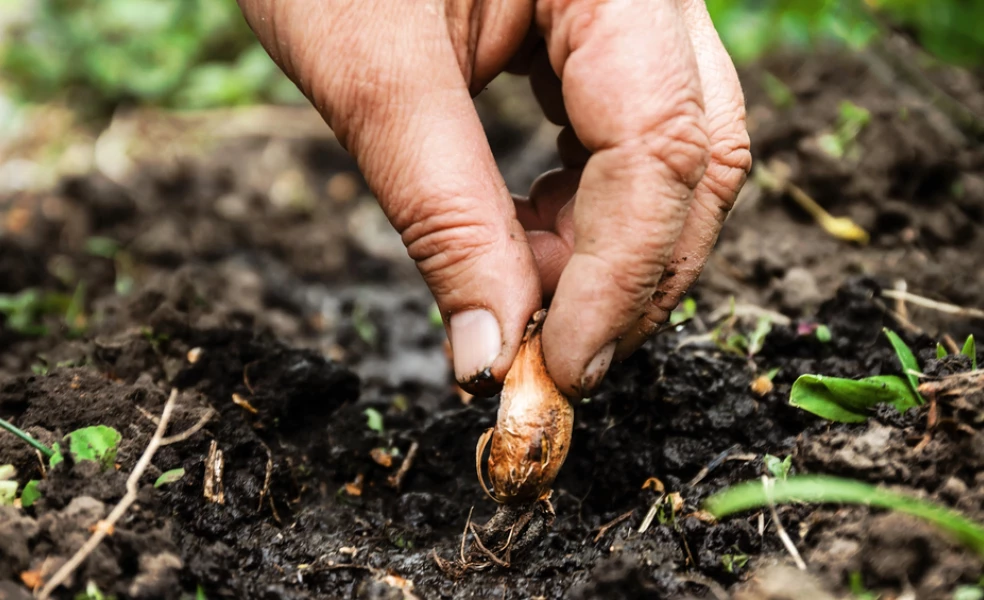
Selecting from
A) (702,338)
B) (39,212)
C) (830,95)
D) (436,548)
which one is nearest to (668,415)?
(702,338)

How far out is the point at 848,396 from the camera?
181cm

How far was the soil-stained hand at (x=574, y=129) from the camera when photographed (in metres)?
1.66

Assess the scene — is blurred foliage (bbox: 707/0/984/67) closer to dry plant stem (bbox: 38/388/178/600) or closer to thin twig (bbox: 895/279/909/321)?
thin twig (bbox: 895/279/909/321)

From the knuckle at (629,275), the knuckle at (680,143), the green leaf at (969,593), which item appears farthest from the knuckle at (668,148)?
the green leaf at (969,593)

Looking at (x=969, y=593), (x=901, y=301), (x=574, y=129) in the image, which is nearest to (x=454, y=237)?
(x=574, y=129)

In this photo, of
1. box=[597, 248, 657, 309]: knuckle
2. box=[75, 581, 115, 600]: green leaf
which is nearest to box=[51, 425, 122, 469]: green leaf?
box=[75, 581, 115, 600]: green leaf

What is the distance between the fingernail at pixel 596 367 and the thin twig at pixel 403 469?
67 centimetres

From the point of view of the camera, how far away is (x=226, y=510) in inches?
73.2

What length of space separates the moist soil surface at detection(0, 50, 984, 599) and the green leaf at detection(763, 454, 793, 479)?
0.03 m

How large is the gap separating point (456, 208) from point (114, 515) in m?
0.97

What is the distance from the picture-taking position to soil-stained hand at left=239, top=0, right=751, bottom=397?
1.66 metres

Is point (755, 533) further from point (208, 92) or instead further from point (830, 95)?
point (208, 92)

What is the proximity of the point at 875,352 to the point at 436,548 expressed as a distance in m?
1.31

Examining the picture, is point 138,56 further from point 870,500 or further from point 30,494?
point 870,500
